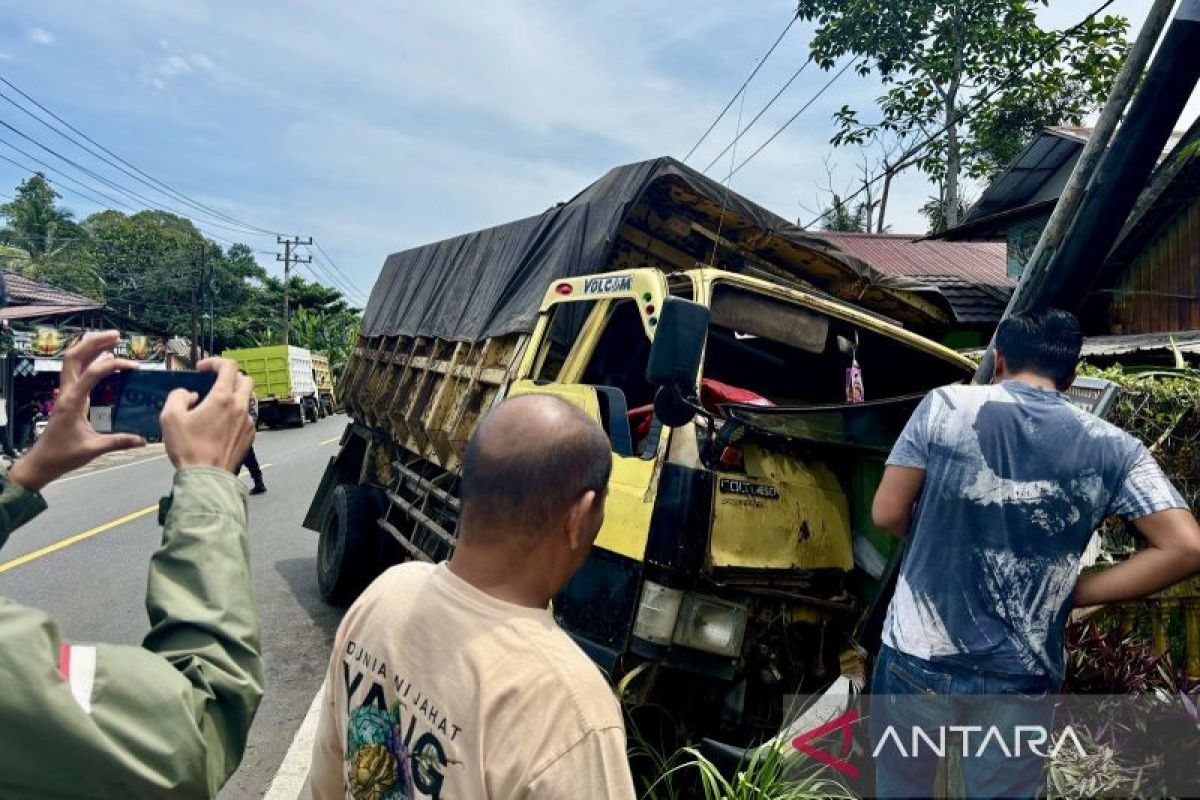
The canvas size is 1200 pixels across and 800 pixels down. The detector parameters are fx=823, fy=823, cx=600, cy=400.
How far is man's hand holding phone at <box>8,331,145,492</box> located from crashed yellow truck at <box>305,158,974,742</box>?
5.98 feet

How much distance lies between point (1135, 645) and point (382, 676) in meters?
3.50

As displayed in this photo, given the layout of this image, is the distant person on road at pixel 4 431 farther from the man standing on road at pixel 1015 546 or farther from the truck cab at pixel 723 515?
the man standing on road at pixel 1015 546

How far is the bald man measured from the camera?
1.12 meters

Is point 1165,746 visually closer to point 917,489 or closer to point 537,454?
point 917,489

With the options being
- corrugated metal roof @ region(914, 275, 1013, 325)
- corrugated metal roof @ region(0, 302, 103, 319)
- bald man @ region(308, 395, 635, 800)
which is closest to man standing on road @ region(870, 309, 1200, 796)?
bald man @ region(308, 395, 635, 800)

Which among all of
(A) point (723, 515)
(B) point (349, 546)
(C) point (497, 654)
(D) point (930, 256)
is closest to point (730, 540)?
(A) point (723, 515)

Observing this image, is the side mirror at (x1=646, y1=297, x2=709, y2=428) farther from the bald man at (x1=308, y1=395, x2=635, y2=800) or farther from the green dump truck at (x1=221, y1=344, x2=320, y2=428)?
the green dump truck at (x1=221, y1=344, x2=320, y2=428)

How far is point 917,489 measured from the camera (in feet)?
8.09

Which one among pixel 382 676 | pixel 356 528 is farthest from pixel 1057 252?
pixel 356 528

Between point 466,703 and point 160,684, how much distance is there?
0.39 m

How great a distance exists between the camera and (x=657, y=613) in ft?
9.51

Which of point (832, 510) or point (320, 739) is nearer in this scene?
point (320, 739)

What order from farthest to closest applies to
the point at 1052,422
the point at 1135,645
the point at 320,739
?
the point at 1135,645 < the point at 1052,422 < the point at 320,739

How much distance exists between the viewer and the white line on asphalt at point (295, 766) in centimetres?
368
